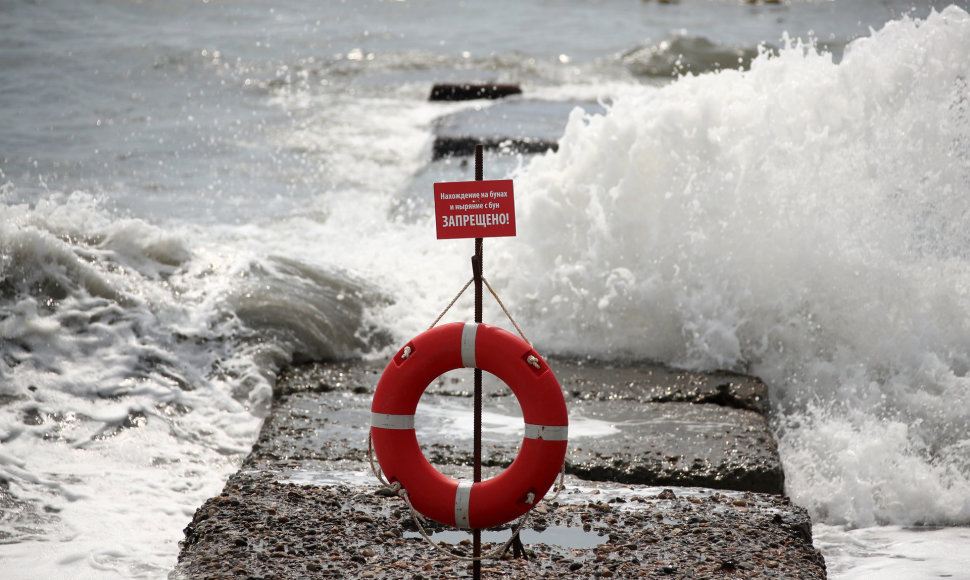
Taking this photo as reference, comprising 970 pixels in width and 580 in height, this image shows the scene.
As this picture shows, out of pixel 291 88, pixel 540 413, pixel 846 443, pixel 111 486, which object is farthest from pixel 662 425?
pixel 291 88

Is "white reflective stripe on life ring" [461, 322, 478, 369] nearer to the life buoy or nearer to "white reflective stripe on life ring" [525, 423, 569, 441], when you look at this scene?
the life buoy

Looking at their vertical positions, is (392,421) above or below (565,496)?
above

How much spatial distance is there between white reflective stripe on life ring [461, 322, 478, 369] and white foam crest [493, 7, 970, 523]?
6.52 ft

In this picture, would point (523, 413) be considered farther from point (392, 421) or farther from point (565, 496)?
point (565, 496)

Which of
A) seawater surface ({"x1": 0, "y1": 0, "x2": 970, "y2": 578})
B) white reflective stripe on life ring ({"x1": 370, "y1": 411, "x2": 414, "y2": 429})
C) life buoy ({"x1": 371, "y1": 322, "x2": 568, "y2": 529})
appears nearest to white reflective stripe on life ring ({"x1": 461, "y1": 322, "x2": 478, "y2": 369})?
life buoy ({"x1": 371, "y1": 322, "x2": 568, "y2": 529})

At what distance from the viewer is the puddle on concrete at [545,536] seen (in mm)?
2891

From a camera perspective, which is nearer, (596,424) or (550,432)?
(550,432)

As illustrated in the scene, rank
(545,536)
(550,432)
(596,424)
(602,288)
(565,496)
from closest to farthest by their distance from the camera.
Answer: (550,432) < (545,536) < (565,496) < (596,424) < (602,288)

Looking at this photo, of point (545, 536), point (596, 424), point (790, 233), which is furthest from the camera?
point (790, 233)

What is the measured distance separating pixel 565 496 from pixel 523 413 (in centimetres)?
70

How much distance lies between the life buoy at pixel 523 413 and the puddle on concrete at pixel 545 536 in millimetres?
322

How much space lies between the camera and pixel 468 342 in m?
2.64

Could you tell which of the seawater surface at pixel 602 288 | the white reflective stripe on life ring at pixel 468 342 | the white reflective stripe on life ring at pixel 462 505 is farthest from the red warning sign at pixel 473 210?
the seawater surface at pixel 602 288

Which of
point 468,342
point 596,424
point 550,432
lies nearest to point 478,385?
point 468,342
